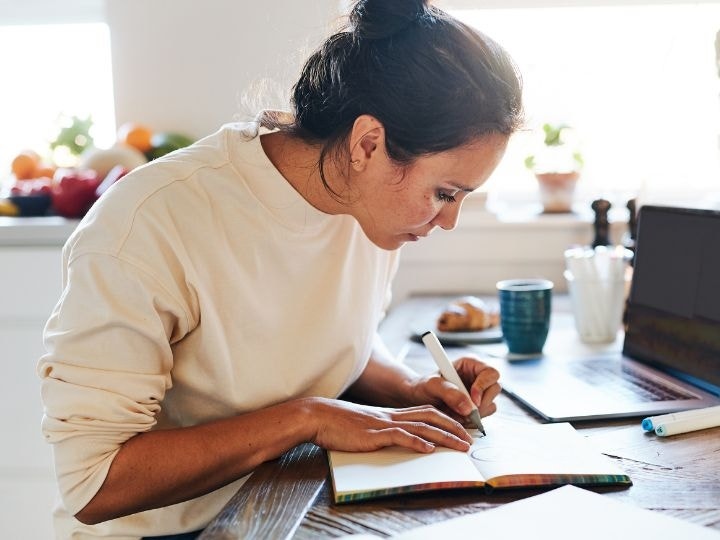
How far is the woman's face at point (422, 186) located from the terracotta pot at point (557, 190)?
1051 mm

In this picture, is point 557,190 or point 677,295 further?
point 557,190

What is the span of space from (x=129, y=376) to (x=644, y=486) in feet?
1.89

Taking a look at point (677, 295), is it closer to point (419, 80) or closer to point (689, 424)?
point (689, 424)

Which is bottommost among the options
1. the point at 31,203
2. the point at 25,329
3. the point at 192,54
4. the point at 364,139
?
the point at 25,329

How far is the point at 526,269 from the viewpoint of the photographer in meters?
2.15

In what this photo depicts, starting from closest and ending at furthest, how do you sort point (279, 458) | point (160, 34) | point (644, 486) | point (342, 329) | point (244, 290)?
point (644, 486) → point (279, 458) → point (244, 290) → point (342, 329) → point (160, 34)

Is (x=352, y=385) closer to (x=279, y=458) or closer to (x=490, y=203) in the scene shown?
(x=279, y=458)

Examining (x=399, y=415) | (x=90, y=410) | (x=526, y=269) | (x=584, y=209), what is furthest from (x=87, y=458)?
(x=584, y=209)

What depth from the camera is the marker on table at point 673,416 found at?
1.04 m

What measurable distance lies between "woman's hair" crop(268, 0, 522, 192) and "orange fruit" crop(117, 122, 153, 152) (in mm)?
1142

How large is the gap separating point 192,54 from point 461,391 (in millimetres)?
1371

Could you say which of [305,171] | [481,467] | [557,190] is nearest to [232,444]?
[481,467]

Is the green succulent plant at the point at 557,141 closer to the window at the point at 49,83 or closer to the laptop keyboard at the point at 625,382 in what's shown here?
the laptop keyboard at the point at 625,382

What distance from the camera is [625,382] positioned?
129 cm
